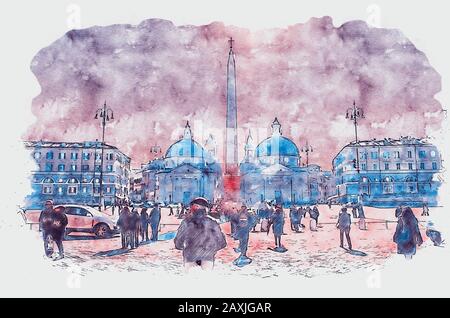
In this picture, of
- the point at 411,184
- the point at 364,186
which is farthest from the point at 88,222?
the point at 411,184

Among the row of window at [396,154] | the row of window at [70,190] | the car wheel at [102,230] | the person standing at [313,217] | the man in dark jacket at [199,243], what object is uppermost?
the row of window at [396,154]

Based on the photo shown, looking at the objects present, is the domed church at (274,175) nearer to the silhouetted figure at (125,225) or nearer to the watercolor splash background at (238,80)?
the watercolor splash background at (238,80)

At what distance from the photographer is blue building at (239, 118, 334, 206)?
666cm

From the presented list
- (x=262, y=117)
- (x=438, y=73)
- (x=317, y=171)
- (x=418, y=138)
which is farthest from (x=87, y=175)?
(x=438, y=73)

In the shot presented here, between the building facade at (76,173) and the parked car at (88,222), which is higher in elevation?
the building facade at (76,173)

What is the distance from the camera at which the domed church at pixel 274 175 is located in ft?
21.8

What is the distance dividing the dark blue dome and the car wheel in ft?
7.63

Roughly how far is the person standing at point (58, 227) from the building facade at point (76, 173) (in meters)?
0.17

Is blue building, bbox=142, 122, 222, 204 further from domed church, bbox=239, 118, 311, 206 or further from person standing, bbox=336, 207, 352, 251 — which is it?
person standing, bbox=336, 207, 352, 251

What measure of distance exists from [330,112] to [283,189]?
1.28 meters

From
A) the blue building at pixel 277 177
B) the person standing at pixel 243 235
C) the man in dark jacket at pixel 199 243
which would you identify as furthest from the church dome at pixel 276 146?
the man in dark jacket at pixel 199 243

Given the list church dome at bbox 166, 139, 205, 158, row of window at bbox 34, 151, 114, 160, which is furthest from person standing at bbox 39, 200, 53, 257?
church dome at bbox 166, 139, 205, 158

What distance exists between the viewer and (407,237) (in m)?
6.68

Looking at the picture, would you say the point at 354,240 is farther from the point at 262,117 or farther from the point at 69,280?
the point at 69,280
